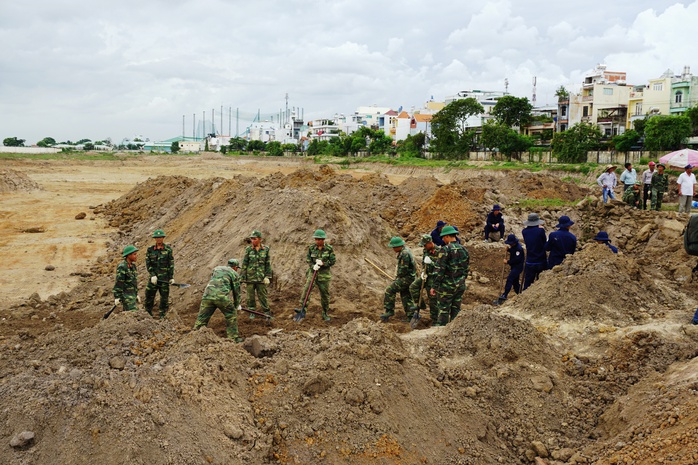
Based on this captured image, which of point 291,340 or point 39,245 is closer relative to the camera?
point 291,340

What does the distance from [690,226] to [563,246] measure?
333cm

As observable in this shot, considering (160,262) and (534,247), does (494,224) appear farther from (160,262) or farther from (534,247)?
(160,262)

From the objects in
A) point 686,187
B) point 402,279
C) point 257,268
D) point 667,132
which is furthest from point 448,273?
point 667,132

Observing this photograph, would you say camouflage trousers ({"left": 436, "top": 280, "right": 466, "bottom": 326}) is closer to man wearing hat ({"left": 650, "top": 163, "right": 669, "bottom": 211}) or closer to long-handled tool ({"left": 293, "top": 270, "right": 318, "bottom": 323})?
long-handled tool ({"left": 293, "top": 270, "right": 318, "bottom": 323})

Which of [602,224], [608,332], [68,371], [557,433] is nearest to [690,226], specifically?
[608,332]

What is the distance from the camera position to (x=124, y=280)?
893 cm

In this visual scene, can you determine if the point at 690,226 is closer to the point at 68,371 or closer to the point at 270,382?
the point at 270,382

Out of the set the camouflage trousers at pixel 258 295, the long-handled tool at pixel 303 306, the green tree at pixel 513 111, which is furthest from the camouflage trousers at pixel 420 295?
the green tree at pixel 513 111

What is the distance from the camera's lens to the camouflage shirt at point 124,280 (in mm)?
8836

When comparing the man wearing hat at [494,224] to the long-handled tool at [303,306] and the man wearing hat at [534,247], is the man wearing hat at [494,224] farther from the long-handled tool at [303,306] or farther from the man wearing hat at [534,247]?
the long-handled tool at [303,306]

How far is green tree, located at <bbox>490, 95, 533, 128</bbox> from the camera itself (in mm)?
54531

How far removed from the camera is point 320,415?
17.8ft

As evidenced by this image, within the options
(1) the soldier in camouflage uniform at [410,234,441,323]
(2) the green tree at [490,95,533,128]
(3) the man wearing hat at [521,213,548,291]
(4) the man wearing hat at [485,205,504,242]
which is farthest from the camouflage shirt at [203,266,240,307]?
(2) the green tree at [490,95,533,128]

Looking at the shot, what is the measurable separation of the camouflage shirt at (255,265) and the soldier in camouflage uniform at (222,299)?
54.1 inches
